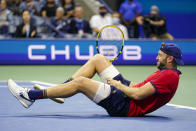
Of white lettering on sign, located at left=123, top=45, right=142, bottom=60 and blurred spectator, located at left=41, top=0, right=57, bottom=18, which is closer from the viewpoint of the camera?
white lettering on sign, located at left=123, top=45, right=142, bottom=60

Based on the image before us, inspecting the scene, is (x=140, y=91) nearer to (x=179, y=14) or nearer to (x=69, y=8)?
(x=69, y=8)

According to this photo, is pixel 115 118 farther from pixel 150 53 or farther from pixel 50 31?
pixel 50 31

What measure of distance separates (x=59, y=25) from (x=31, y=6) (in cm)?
148

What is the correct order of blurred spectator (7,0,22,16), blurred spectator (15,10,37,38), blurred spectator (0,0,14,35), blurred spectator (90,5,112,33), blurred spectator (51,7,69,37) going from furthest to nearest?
blurred spectator (7,0,22,16), blurred spectator (90,5,112,33), blurred spectator (51,7,69,37), blurred spectator (0,0,14,35), blurred spectator (15,10,37,38)

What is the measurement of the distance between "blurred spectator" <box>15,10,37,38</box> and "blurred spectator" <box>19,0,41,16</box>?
1281mm

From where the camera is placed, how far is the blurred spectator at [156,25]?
1681cm

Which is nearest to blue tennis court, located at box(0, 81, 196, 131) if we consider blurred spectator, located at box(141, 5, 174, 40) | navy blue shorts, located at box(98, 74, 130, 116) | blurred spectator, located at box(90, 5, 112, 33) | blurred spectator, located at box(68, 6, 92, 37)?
navy blue shorts, located at box(98, 74, 130, 116)

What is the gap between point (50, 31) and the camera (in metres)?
16.2

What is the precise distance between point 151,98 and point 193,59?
9.29 meters

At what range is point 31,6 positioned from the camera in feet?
55.5

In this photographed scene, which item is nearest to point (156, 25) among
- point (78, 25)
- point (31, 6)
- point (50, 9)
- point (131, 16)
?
point (131, 16)

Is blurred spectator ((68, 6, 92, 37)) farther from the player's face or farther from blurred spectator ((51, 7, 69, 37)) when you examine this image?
the player's face

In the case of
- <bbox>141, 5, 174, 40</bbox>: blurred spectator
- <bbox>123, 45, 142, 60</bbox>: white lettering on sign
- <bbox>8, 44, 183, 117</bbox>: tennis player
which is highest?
<bbox>8, 44, 183, 117</bbox>: tennis player

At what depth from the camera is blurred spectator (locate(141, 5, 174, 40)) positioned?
1681cm
